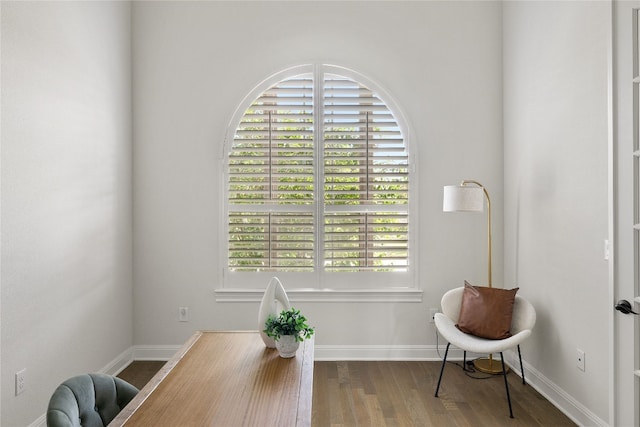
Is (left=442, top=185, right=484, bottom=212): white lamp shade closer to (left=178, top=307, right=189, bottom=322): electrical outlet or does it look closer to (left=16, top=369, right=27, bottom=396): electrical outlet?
(left=178, top=307, right=189, bottom=322): electrical outlet

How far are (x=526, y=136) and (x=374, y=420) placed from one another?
2.42 meters

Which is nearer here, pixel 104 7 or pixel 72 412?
pixel 72 412

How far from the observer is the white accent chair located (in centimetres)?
289

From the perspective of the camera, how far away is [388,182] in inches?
153

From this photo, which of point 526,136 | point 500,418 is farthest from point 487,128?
point 500,418

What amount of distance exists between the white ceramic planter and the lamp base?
217cm

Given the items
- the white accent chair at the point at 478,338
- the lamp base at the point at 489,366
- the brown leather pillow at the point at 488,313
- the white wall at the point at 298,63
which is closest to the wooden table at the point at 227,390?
the white accent chair at the point at 478,338

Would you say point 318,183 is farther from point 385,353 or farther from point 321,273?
point 385,353

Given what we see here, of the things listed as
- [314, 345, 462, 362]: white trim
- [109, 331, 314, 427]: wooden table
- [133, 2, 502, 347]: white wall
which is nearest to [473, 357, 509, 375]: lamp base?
[314, 345, 462, 362]: white trim

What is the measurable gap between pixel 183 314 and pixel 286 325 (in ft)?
7.23

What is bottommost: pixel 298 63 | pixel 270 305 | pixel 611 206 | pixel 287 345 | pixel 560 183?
pixel 287 345

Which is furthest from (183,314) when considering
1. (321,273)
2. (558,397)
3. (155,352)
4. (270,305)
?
(558,397)

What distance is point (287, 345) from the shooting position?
198cm

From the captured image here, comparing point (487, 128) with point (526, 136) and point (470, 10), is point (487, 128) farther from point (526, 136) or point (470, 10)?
point (470, 10)
